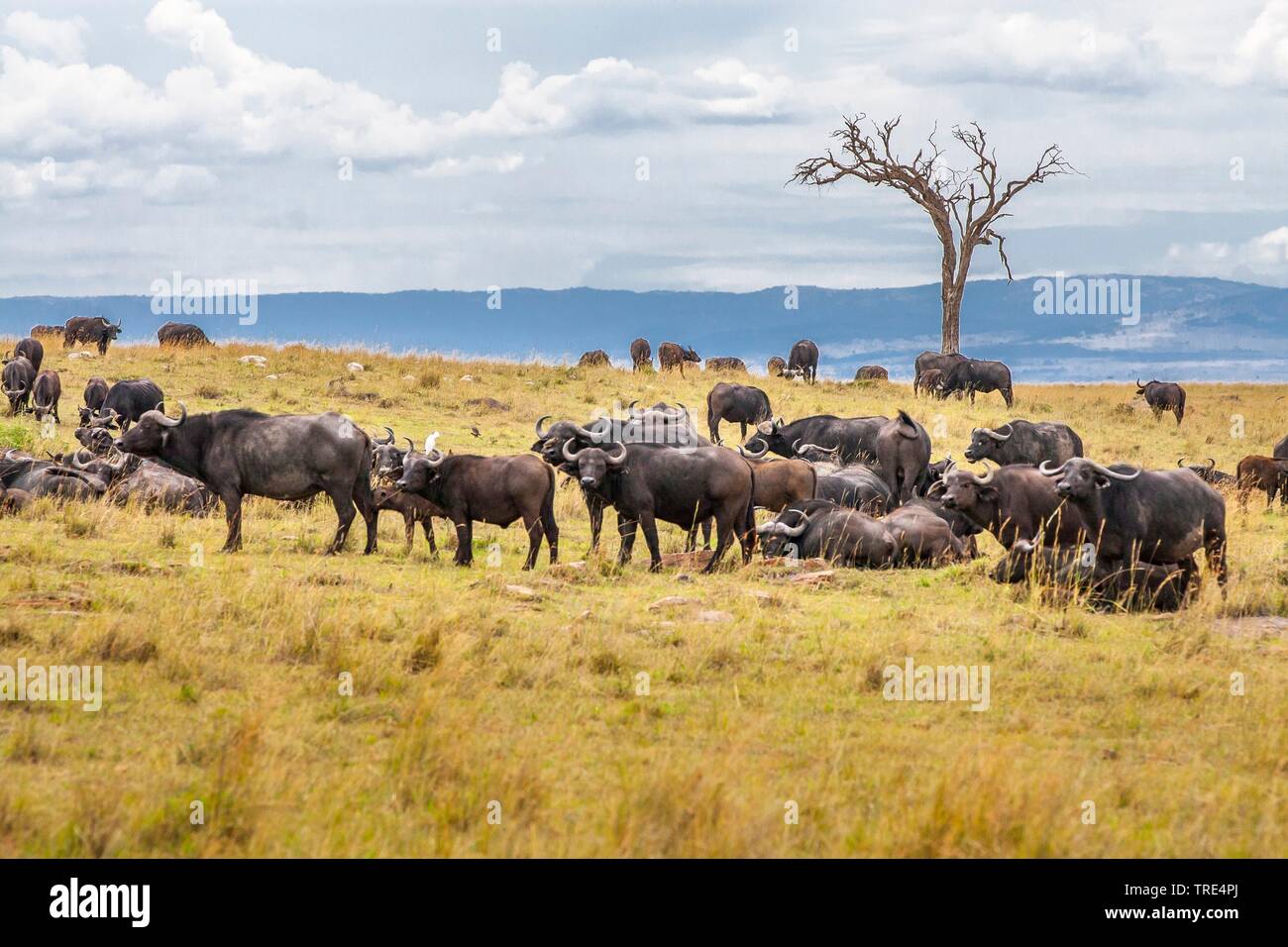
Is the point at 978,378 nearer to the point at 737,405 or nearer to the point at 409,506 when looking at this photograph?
the point at 737,405

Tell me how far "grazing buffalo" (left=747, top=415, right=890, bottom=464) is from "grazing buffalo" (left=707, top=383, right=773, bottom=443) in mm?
5249

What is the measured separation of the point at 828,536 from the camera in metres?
14.5

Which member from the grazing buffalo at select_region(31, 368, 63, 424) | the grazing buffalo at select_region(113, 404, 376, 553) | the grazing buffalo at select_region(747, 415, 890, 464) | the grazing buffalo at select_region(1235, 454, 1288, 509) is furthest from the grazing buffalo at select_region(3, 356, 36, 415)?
the grazing buffalo at select_region(1235, 454, 1288, 509)

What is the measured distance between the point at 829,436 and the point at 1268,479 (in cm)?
672

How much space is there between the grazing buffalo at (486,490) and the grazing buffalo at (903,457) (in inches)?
267

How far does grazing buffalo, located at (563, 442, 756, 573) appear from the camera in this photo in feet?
46.2

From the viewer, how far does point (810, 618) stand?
11281 millimetres

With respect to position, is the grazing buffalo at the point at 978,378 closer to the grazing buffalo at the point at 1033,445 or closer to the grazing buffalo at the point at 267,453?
the grazing buffalo at the point at 1033,445

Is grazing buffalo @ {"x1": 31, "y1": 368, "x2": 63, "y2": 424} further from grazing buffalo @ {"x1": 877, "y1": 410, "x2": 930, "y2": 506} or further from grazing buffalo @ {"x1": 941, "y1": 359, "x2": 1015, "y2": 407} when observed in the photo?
grazing buffalo @ {"x1": 941, "y1": 359, "x2": 1015, "y2": 407}
